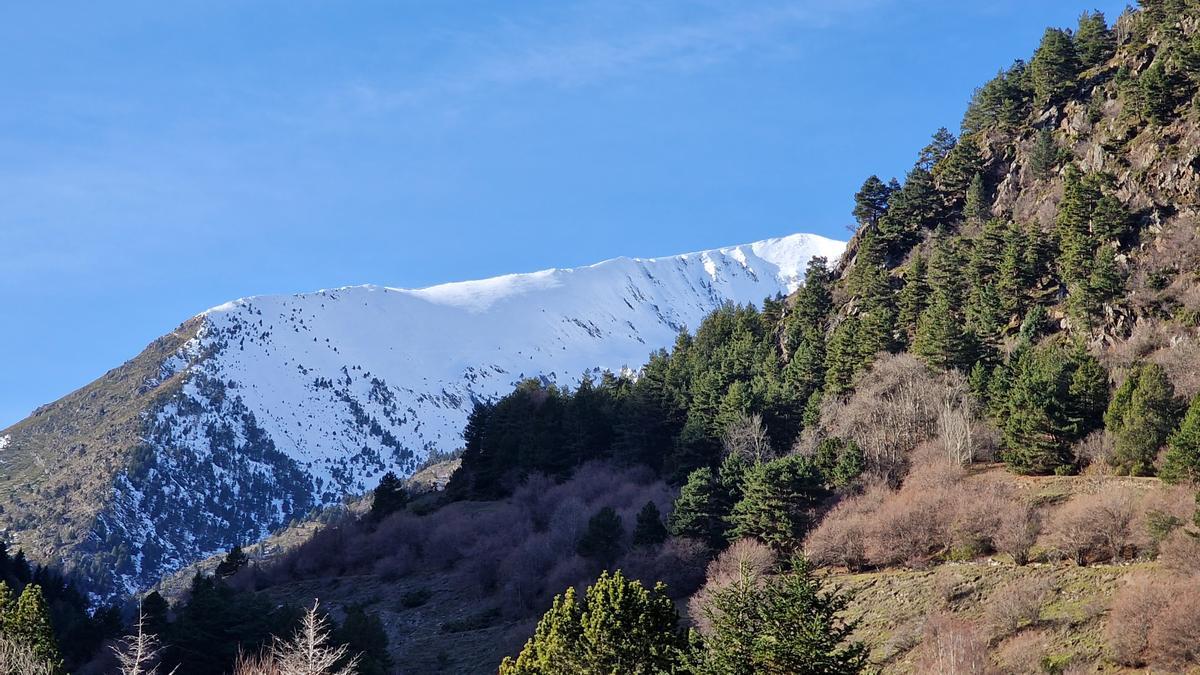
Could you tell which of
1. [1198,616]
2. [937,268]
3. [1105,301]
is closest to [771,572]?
[1198,616]

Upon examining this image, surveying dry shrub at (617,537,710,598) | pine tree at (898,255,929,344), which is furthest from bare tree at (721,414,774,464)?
pine tree at (898,255,929,344)

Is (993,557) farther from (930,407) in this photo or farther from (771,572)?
(930,407)

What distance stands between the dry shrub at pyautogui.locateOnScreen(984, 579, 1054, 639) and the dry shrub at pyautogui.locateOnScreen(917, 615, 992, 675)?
85 centimetres

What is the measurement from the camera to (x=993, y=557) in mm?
49281

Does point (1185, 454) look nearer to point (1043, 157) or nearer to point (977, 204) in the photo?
point (1043, 157)

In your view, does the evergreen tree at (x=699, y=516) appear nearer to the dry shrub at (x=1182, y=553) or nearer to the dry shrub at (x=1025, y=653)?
the dry shrub at (x=1025, y=653)

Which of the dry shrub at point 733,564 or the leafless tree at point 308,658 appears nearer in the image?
the leafless tree at point 308,658

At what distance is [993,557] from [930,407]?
1840 cm

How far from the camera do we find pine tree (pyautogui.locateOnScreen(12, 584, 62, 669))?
4238cm

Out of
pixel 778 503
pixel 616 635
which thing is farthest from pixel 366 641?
pixel 616 635

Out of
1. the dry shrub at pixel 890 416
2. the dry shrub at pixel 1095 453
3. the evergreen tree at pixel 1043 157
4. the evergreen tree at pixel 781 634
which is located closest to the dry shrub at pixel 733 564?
the dry shrub at pixel 890 416

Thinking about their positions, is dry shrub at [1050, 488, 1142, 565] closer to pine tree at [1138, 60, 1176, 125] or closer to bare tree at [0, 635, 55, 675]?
bare tree at [0, 635, 55, 675]

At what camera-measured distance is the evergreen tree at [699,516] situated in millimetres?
62594

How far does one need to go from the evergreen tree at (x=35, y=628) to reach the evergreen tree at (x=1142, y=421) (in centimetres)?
5123
